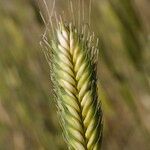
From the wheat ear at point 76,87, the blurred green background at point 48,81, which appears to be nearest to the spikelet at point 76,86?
the wheat ear at point 76,87

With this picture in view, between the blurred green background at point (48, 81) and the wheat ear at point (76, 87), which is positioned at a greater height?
the blurred green background at point (48, 81)

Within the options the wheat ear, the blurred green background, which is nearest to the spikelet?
the wheat ear

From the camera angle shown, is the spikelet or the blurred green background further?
the blurred green background

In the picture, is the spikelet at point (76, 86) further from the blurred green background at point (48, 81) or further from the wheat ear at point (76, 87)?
the blurred green background at point (48, 81)

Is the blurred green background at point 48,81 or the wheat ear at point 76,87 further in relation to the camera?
the blurred green background at point 48,81

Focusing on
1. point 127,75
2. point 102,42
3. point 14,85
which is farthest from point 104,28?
point 14,85

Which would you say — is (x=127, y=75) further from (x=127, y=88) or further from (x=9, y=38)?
(x=9, y=38)

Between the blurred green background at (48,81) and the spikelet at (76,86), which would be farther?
the blurred green background at (48,81)

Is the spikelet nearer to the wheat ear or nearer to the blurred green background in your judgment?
the wheat ear
